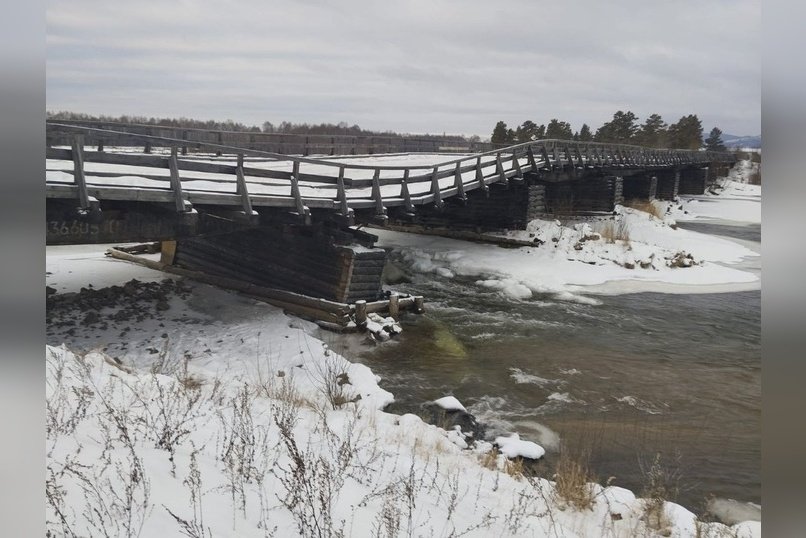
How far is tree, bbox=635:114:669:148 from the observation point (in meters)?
64.4

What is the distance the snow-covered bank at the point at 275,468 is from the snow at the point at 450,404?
0.82 metres

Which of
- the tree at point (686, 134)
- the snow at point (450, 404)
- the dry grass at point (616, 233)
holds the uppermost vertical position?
the tree at point (686, 134)

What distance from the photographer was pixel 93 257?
18.3 m

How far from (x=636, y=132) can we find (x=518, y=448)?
62.9 meters

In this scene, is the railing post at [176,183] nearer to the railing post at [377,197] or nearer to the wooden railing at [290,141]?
the wooden railing at [290,141]

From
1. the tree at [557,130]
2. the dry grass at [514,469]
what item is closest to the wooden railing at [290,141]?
the dry grass at [514,469]

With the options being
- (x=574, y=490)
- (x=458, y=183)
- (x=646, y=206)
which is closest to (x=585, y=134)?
(x=646, y=206)

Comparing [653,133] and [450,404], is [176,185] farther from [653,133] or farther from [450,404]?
[653,133]

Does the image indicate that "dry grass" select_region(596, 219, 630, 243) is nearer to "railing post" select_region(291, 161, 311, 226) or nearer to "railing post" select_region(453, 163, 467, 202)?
"railing post" select_region(453, 163, 467, 202)

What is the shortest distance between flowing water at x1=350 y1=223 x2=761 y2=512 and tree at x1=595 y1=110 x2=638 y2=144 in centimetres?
4870

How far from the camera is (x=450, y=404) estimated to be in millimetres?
8898

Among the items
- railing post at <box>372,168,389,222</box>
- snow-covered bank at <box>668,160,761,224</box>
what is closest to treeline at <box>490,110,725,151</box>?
snow-covered bank at <box>668,160,761,224</box>

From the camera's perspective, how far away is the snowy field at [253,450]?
4.16m
